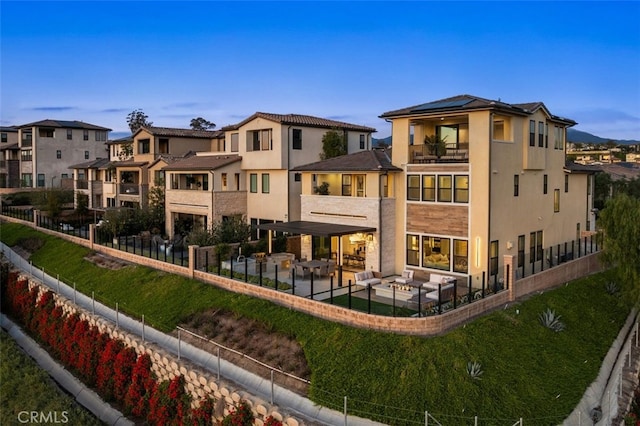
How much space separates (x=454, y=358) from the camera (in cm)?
1570

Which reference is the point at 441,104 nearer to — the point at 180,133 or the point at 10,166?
the point at 180,133

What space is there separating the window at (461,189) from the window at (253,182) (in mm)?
14985

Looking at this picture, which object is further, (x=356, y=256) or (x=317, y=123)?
(x=317, y=123)

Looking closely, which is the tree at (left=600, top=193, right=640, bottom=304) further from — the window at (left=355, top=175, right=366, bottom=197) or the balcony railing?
the balcony railing

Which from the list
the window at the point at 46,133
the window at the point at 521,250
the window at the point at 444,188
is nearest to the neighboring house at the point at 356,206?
the window at the point at 444,188

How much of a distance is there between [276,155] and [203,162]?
6276 mm

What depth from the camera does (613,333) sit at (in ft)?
68.6

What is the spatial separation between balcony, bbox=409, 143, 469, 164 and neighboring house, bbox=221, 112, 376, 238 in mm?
8722

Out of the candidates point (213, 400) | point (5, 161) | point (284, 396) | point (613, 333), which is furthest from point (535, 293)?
point (5, 161)

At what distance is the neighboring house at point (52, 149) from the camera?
64.0 metres

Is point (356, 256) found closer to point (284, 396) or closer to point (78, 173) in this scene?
point (284, 396)

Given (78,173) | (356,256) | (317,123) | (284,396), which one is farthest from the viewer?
(78,173)

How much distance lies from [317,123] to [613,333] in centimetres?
2020

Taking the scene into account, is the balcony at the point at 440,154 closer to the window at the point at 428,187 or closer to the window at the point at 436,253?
the window at the point at 428,187
